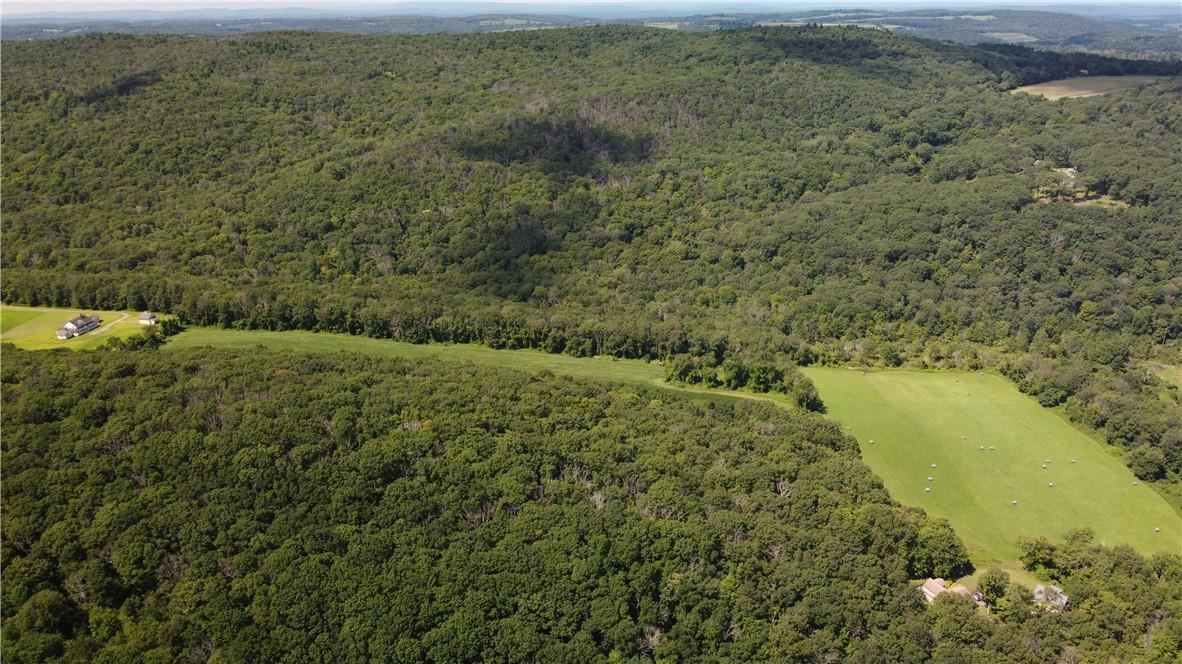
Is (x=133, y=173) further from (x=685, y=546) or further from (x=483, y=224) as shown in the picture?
(x=685, y=546)

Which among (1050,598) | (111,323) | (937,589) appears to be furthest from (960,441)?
(111,323)

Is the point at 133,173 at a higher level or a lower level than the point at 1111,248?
higher

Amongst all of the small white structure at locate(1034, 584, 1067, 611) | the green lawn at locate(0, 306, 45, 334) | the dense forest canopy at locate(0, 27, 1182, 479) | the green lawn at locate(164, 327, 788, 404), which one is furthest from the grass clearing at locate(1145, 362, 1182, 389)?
the green lawn at locate(0, 306, 45, 334)

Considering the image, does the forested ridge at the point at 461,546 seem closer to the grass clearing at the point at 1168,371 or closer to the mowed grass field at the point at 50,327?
the mowed grass field at the point at 50,327

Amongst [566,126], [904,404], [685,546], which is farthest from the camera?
[566,126]

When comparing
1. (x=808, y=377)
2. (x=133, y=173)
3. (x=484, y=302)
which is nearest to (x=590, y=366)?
(x=484, y=302)

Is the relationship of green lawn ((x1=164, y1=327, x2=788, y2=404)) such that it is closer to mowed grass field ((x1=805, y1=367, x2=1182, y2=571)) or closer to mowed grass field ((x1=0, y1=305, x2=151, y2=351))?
mowed grass field ((x1=0, y1=305, x2=151, y2=351))
